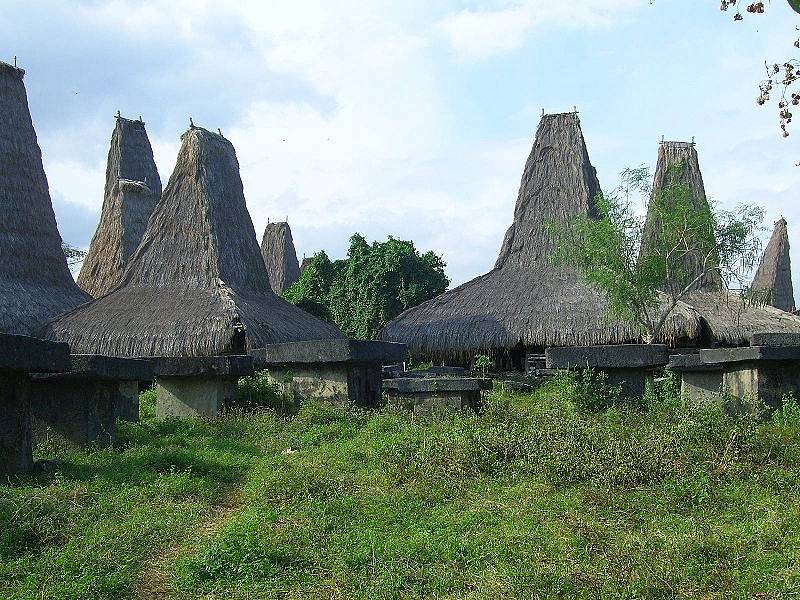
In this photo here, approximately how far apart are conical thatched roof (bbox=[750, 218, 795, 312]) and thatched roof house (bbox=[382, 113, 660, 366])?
11070 millimetres

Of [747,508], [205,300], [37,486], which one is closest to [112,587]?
[37,486]

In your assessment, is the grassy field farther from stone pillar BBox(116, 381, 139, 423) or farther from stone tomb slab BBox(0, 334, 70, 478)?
stone pillar BBox(116, 381, 139, 423)

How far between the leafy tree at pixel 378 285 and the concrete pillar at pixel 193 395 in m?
15.0

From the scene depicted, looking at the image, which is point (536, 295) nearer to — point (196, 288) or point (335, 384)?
point (196, 288)

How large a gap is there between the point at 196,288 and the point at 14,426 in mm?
11136

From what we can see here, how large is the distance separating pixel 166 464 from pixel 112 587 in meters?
2.64

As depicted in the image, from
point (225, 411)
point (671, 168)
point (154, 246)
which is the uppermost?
point (671, 168)

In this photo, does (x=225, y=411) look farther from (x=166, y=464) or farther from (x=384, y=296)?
(x=384, y=296)

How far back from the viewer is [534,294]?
18641 mm

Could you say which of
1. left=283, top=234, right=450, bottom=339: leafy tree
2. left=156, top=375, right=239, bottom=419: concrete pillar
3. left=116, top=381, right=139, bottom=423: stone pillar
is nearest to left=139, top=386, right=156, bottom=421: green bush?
left=116, top=381, right=139, bottom=423: stone pillar

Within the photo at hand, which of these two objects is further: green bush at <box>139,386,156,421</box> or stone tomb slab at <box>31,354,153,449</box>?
green bush at <box>139,386,156,421</box>

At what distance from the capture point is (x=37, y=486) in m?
6.03

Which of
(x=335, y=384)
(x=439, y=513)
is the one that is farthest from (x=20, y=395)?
(x=335, y=384)

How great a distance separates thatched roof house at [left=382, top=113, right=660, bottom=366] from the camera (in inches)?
688
